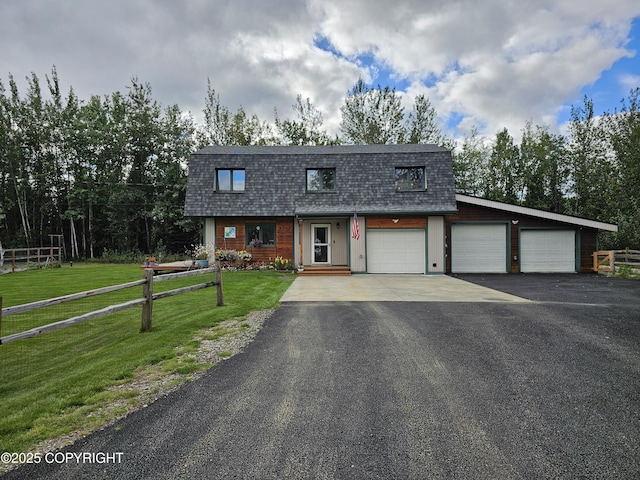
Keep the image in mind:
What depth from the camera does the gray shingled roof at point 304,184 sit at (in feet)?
50.4

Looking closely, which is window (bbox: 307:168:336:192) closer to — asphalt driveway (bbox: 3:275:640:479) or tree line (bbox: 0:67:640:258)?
tree line (bbox: 0:67:640:258)

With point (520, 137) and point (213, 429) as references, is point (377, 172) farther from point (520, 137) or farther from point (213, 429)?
point (520, 137)

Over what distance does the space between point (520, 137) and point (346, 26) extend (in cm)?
2221

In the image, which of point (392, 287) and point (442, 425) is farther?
point (392, 287)

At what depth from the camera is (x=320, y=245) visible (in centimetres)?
1606

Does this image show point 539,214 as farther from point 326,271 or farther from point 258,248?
point 258,248

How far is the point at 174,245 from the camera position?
2373 centimetres

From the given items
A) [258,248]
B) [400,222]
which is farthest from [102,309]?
[400,222]

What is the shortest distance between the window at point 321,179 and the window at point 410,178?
328 cm

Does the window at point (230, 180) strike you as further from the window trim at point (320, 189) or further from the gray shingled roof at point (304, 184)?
the window trim at point (320, 189)

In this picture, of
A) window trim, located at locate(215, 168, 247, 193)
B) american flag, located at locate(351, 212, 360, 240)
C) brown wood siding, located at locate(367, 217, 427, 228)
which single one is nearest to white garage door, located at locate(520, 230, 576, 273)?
brown wood siding, located at locate(367, 217, 427, 228)

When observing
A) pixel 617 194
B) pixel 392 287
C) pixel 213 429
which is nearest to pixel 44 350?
pixel 213 429

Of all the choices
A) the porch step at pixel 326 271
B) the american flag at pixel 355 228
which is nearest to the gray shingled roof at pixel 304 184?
the american flag at pixel 355 228

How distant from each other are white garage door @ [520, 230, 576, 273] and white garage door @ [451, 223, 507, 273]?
1.10m
